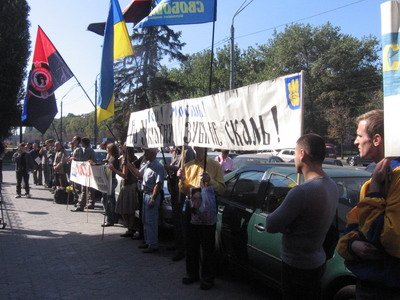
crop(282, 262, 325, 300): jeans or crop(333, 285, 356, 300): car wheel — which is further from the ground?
crop(282, 262, 325, 300): jeans

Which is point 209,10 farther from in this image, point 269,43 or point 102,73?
point 269,43

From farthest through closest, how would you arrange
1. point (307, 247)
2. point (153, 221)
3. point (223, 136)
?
1. point (153, 221)
2. point (223, 136)
3. point (307, 247)

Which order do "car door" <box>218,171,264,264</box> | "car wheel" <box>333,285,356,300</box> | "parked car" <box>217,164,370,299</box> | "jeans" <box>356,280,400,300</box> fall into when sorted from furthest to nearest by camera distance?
"car door" <box>218,171,264,264</box> → "parked car" <box>217,164,370,299</box> → "car wheel" <box>333,285,356,300</box> → "jeans" <box>356,280,400,300</box>

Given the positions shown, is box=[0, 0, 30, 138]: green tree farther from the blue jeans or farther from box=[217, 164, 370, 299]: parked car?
box=[217, 164, 370, 299]: parked car

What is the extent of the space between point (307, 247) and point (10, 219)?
895 cm

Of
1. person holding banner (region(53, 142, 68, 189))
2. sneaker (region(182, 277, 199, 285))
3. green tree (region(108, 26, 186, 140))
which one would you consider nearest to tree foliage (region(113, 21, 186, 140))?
green tree (region(108, 26, 186, 140))

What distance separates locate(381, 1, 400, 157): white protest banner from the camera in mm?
2328

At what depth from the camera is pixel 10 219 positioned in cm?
1027

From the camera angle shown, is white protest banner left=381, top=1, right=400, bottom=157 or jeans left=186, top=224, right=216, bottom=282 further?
jeans left=186, top=224, right=216, bottom=282

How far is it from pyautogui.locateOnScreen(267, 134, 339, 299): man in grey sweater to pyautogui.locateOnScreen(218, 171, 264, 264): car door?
82.8 inches

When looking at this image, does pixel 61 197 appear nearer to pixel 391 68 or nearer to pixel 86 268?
pixel 86 268

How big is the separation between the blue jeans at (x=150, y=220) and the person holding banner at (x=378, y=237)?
5.01 meters

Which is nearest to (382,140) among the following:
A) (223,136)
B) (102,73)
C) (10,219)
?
(223,136)

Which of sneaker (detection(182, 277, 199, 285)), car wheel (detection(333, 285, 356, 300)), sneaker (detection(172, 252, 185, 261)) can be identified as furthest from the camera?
sneaker (detection(172, 252, 185, 261))
